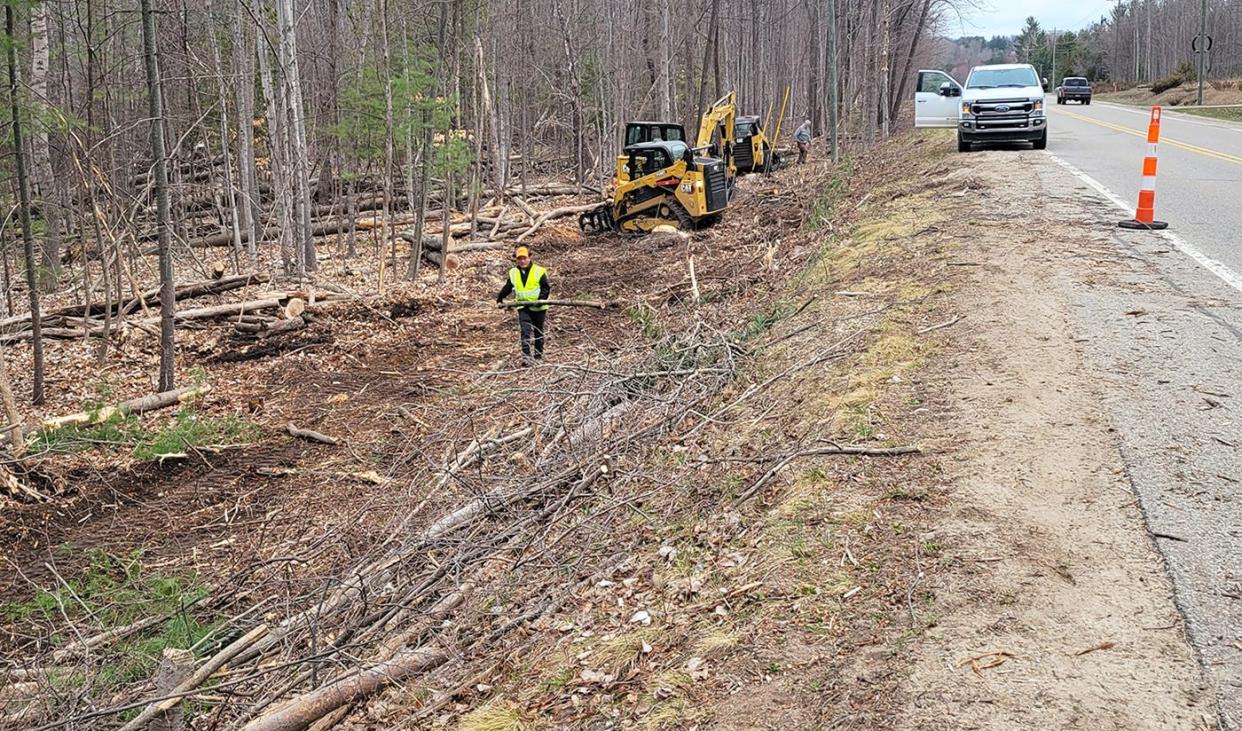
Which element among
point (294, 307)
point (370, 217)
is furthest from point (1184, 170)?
point (370, 217)

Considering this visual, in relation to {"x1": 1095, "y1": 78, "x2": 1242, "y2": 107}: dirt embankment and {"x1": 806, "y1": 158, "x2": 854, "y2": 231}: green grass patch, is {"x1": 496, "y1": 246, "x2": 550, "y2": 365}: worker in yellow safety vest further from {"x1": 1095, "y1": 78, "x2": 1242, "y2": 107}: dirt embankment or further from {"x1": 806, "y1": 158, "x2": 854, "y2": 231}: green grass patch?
{"x1": 1095, "y1": 78, "x2": 1242, "y2": 107}: dirt embankment

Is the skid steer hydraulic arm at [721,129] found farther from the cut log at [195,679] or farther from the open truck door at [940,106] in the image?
the cut log at [195,679]

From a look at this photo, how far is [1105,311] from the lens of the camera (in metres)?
7.52

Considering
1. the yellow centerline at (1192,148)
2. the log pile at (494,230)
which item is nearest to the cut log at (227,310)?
the log pile at (494,230)

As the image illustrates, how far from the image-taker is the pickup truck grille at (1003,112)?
18531 millimetres

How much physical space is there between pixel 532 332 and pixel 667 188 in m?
9.89

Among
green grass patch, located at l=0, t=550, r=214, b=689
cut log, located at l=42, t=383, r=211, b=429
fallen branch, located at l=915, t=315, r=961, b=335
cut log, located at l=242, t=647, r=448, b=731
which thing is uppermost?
fallen branch, located at l=915, t=315, r=961, b=335

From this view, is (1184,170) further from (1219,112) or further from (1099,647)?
(1219,112)

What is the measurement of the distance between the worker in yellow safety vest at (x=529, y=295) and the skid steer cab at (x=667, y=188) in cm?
934

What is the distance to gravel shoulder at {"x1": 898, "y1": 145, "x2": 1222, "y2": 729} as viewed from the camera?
3.45 m

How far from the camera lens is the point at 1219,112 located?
36594mm

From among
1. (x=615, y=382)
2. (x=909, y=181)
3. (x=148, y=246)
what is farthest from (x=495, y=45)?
(x=615, y=382)

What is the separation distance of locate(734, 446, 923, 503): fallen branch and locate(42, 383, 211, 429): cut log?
8.06 m

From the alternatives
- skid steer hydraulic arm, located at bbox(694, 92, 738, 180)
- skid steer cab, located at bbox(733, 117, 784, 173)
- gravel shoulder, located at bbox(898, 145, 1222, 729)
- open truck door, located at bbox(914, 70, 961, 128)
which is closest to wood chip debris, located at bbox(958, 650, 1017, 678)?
gravel shoulder, located at bbox(898, 145, 1222, 729)
